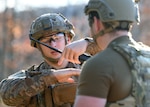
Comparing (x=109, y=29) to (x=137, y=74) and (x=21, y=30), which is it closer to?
(x=137, y=74)

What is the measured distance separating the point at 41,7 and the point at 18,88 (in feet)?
89.8

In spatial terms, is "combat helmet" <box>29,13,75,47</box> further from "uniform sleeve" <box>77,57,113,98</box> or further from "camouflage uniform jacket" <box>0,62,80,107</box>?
"uniform sleeve" <box>77,57,113,98</box>

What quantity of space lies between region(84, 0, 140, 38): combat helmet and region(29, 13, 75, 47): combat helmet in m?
1.98

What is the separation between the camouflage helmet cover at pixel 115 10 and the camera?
11.9 ft

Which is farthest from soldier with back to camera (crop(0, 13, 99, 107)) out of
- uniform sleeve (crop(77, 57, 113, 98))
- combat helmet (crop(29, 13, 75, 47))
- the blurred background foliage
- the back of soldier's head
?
the blurred background foliage

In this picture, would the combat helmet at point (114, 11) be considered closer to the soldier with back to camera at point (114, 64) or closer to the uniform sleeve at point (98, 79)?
the soldier with back to camera at point (114, 64)

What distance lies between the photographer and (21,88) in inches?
208

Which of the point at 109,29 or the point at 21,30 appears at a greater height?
the point at 109,29

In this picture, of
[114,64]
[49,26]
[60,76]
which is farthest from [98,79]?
[49,26]

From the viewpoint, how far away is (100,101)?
11.3ft

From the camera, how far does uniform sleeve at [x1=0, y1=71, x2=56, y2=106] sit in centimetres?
520

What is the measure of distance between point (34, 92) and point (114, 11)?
177 centimetres

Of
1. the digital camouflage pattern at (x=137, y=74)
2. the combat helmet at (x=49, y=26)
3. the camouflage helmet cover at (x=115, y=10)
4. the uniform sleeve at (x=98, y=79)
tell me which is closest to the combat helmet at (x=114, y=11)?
the camouflage helmet cover at (x=115, y=10)

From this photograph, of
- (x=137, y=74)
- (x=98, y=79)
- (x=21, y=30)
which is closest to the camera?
(x=98, y=79)
